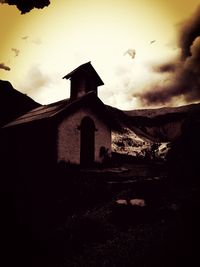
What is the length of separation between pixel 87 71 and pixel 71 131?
4428 mm

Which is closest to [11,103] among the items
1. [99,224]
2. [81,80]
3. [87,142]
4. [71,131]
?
[81,80]

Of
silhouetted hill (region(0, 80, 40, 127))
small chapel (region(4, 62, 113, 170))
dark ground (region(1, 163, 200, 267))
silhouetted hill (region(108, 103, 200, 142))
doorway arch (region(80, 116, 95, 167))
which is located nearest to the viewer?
dark ground (region(1, 163, 200, 267))

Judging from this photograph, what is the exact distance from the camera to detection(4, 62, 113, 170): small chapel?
14297mm

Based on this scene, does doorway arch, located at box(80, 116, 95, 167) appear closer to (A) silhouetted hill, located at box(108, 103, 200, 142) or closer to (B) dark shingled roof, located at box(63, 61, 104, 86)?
(B) dark shingled roof, located at box(63, 61, 104, 86)

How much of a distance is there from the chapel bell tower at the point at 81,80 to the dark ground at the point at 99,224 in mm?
7059

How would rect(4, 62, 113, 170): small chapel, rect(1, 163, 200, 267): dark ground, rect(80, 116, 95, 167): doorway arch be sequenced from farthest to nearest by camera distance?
rect(80, 116, 95, 167): doorway arch < rect(4, 62, 113, 170): small chapel < rect(1, 163, 200, 267): dark ground

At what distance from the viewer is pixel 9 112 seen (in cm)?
2728

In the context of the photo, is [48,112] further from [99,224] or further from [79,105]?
[99,224]

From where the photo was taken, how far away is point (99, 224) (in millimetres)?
7262

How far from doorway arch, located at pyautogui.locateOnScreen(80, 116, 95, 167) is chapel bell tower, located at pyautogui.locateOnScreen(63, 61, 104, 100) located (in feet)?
6.24

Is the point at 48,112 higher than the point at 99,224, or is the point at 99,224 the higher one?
the point at 48,112

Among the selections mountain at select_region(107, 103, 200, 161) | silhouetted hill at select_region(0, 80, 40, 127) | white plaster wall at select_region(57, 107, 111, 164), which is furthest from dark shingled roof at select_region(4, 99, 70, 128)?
mountain at select_region(107, 103, 200, 161)

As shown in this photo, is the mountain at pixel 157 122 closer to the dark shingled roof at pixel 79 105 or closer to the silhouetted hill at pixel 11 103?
the silhouetted hill at pixel 11 103

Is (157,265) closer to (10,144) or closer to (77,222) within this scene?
(77,222)
